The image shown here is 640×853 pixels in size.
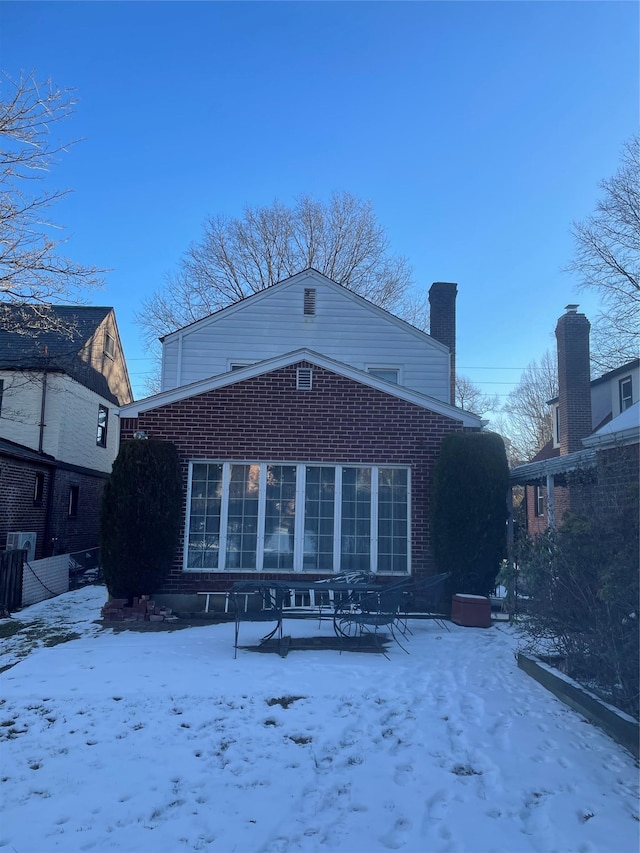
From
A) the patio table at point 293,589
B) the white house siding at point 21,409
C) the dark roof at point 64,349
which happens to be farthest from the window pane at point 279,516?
the white house siding at point 21,409

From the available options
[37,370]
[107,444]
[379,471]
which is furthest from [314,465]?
[107,444]

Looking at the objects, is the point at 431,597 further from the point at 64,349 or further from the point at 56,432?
the point at 64,349

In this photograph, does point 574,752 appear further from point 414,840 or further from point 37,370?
point 37,370

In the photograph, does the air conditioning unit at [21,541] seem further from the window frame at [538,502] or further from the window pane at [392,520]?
the window frame at [538,502]

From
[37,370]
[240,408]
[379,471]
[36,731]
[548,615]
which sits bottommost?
[36,731]

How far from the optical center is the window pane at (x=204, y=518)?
32.0 feet

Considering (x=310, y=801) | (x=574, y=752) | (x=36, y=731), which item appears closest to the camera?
(x=310, y=801)

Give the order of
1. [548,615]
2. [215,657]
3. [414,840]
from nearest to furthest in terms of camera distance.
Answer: [414,840] < [548,615] < [215,657]

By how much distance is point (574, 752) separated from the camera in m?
4.29

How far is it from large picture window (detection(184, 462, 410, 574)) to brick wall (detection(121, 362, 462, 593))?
0.23 metres

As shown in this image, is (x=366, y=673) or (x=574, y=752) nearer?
(x=574, y=752)

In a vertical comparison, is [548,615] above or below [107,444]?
below

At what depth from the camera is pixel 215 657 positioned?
22.6ft

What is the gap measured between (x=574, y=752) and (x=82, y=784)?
11.4ft
